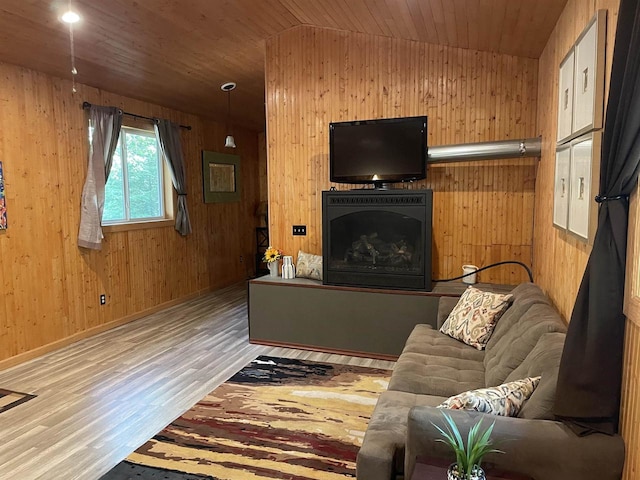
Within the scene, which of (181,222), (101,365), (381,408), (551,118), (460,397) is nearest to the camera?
(460,397)

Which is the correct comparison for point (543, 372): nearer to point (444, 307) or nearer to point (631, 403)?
point (631, 403)

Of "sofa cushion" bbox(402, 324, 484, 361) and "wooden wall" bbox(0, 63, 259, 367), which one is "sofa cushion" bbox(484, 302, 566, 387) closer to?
"sofa cushion" bbox(402, 324, 484, 361)

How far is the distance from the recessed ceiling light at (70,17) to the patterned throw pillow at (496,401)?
3648mm

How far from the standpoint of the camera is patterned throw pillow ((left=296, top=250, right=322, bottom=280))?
4.47 m

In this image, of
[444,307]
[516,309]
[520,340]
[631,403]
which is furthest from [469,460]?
[444,307]

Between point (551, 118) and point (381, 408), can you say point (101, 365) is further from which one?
point (551, 118)

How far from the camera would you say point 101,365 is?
3.95 m

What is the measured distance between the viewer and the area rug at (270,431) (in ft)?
7.93

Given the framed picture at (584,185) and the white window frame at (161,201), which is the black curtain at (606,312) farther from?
the white window frame at (161,201)

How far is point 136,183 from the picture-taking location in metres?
5.62

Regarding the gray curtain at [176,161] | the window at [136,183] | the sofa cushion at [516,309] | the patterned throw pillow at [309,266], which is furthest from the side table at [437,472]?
the gray curtain at [176,161]

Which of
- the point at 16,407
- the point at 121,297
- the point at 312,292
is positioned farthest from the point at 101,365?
the point at 312,292

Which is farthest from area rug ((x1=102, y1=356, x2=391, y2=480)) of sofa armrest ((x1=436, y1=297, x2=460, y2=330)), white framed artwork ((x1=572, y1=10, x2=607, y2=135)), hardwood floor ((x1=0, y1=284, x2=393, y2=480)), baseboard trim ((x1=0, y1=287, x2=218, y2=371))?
white framed artwork ((x1=572, y1=10, x2=607, y2=135))

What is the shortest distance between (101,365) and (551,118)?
13.8 feet
